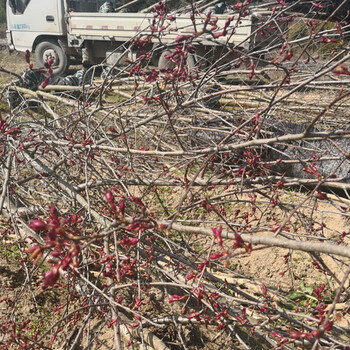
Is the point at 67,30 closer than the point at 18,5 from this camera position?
Yes

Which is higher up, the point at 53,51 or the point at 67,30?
the point at 67,30

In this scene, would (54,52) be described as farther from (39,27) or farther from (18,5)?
(18,5)

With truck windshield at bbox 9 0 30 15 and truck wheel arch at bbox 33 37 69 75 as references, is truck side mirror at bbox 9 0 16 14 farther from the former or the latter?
truck wheel arch at bbox 33 37 69 75

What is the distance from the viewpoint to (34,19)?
12727mm

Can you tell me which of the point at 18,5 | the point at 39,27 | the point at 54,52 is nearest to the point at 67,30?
the point at 54,52

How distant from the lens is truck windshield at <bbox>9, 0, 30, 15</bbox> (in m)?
12.5

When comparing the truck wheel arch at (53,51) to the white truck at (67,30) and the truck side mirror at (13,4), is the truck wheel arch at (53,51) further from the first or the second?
the truck side mirror at (13,4)

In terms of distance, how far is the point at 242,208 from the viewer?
470cm

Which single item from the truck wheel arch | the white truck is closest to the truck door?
the white truck

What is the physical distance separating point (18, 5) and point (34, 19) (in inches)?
27.9

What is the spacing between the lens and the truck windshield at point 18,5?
12547mm

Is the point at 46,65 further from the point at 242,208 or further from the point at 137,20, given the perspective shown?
the point at 137,20

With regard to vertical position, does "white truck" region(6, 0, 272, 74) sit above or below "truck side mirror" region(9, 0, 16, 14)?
below

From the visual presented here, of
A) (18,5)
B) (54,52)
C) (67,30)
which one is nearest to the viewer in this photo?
(67,30)
